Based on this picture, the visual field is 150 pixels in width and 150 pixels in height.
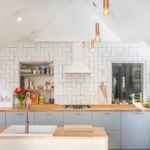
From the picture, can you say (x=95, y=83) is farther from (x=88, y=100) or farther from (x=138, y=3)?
(x=138, y=3)

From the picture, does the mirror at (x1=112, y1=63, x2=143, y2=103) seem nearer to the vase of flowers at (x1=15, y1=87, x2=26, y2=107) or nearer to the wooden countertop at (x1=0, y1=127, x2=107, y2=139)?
the vase of flowers at (x1=15, y1=87, x2=26, y2=107)

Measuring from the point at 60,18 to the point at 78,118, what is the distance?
2.26 m

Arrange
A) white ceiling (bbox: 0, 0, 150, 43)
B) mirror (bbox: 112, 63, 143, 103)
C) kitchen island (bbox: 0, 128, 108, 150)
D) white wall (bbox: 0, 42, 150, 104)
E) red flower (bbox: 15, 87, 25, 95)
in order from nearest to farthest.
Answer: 1. kitchen island (bbox: 0, 128, 108, 150)
2. white ceiling (bbox: 0, 0, 150, 43)
3. red flower (bbox: 15, 87, 25, 95)
4. white wall (bbox: 0, 42, 150, 104)
5. mirror (bbox: 112, 63, 143, 103)

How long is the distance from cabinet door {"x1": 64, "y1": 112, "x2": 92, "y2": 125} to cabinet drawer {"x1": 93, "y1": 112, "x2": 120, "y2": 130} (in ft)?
0.42

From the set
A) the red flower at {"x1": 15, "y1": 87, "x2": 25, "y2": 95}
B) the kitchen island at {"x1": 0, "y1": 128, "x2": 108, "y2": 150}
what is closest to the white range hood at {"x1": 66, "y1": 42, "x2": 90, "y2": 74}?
the red flower at {"x1": 15, "y1": 87, "x2": 25, "y2": 95}

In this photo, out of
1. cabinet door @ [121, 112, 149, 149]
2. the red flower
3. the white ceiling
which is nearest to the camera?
the white ceiling

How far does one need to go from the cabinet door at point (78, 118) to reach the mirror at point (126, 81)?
94 cm

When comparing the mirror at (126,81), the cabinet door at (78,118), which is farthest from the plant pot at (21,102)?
the mirror at (126,81)

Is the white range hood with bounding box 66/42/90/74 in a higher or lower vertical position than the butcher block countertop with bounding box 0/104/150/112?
higher

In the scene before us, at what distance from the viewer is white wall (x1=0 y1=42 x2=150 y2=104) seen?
541 centimetres

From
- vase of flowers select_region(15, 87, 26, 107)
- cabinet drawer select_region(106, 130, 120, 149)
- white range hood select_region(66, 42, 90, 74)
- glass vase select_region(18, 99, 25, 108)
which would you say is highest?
white range hood select_region(66, 42, 90, 74)

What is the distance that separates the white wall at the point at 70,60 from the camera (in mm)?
5414

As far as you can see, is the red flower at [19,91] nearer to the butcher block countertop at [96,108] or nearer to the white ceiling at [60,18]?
the butcher block countertop at [96,108]

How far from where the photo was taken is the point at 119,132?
4965mm
